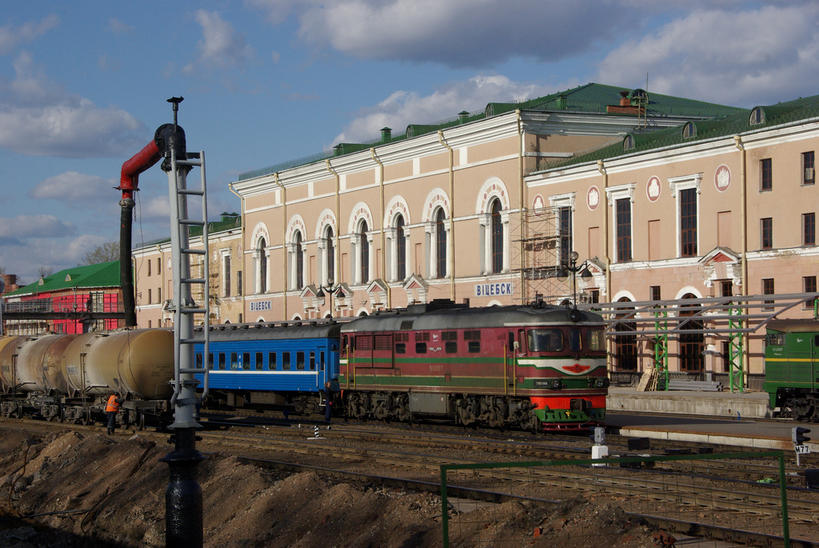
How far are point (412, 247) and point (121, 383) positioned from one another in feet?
96.0

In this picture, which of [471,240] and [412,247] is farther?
Result: [412,247]

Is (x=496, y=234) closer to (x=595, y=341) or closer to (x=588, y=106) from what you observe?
(x=588, y=106)

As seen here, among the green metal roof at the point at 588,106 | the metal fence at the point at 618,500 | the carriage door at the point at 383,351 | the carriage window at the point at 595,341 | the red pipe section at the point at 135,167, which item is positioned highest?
the green metal roof at the point at 588,106

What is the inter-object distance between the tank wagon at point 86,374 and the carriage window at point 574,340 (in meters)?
12.0

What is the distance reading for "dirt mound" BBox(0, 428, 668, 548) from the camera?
12938 mm

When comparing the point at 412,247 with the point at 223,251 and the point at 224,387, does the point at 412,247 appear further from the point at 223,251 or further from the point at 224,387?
the point at 223,251

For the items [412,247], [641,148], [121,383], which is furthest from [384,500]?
[412,247]

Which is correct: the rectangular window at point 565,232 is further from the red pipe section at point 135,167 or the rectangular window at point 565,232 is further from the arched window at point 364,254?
the red pipe section at point 135,167

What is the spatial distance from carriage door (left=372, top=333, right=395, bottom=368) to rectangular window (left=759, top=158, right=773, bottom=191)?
1863 centimetres

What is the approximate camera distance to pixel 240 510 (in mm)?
18891

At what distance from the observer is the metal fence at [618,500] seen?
12203 millimetres

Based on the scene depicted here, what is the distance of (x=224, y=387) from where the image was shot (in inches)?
1777

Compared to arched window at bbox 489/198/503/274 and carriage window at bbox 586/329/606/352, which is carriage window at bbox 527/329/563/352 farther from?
arched window at bbox 489/198/503/274

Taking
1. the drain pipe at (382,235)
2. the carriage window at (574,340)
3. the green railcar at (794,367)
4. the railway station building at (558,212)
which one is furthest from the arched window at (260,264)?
the carriage window at (574,340)
